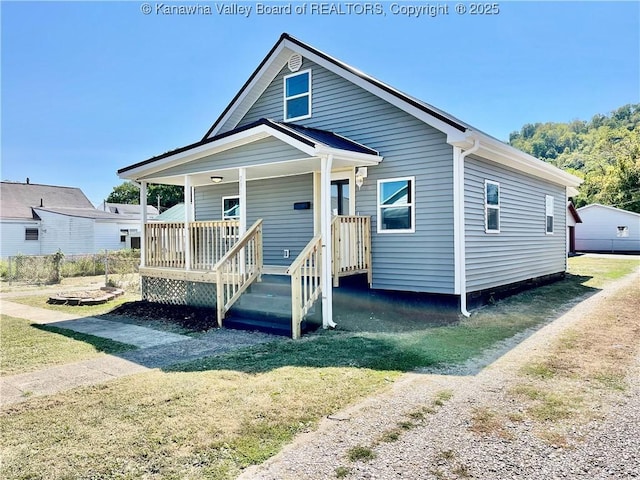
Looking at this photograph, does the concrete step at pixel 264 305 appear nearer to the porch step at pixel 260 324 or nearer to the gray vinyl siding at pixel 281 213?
the porch step at pixel 260 324

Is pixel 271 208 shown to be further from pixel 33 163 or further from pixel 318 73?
pixel 33 163

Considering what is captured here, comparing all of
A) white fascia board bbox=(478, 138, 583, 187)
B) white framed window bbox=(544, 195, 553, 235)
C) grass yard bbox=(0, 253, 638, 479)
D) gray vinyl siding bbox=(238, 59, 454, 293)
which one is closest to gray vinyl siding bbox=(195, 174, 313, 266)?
gray vinyl siding bbox=(238, 59, 454, 293)

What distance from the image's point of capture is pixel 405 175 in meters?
8.74

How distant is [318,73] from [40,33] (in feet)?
27.1

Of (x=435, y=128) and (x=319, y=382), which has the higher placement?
(x=435, y=128)

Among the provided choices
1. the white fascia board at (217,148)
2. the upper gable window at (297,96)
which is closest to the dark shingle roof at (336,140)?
the white fascia board at (217,148)

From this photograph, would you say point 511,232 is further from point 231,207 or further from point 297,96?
point 231,207

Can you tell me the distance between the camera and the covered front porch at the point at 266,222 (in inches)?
296

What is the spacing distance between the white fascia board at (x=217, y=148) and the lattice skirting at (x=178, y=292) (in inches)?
105

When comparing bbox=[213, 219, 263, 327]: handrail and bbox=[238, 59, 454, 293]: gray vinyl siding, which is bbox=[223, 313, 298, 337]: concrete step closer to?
bbox=[213, 219, 263, 327]: handrail

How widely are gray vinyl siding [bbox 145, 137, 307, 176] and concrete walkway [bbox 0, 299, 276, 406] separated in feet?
10.7

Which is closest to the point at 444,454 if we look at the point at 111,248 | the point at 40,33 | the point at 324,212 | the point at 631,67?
the point at 324,212

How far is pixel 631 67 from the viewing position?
37750 mm

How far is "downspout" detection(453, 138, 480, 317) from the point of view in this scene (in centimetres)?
806
